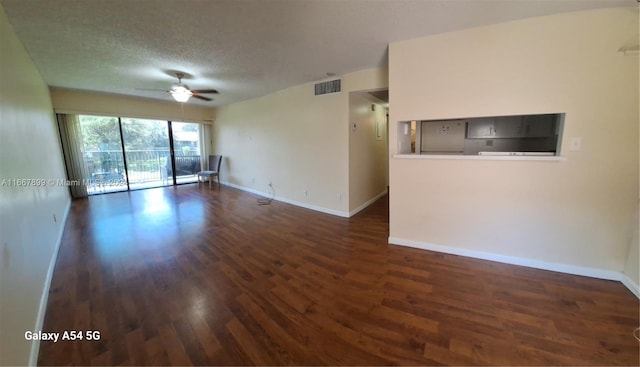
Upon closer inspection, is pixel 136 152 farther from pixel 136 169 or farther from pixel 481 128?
pixel 481 128

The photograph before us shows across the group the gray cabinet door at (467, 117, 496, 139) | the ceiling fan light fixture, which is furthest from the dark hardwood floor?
the ceiling fan light fixture

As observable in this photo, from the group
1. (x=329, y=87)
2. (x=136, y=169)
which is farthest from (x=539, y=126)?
(x=136, y=169)

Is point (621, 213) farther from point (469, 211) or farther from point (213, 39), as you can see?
point (213, 39)

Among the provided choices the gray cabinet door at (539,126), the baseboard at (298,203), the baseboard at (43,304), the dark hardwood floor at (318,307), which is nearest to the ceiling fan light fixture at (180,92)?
the dark hardwood floor at (318,307)

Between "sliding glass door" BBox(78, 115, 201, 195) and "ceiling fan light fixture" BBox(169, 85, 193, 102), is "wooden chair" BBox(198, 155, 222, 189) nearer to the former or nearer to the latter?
"sliding glass door" BBox(78, 115, 201, 195)

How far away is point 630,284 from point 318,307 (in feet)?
8.91

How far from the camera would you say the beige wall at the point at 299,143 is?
3.91m

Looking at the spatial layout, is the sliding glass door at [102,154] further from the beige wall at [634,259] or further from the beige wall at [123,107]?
the beige wall at [634,259]

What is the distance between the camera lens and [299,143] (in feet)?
15.1

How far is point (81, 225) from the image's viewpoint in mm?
3664

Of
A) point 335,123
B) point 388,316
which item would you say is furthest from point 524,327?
point 335,123

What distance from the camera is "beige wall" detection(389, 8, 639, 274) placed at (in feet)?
6.43

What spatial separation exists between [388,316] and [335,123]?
305 cm

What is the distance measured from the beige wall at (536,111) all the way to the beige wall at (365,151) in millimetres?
1345
